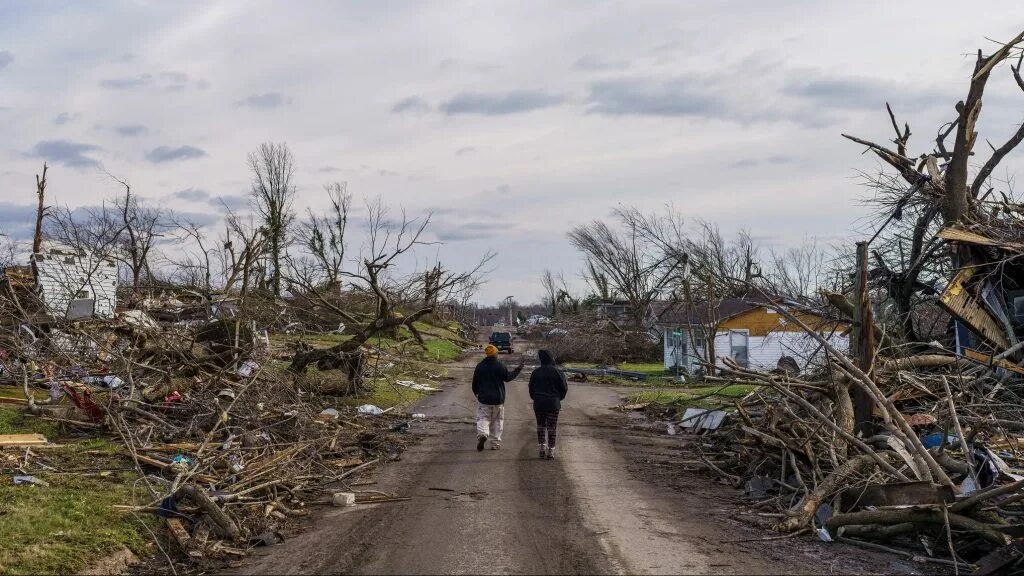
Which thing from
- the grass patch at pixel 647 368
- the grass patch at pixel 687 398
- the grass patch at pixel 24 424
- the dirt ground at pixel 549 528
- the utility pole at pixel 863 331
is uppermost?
the utility pole at pixel 863 331

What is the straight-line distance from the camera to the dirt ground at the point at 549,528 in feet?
22.7

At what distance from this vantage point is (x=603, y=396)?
2656 cm

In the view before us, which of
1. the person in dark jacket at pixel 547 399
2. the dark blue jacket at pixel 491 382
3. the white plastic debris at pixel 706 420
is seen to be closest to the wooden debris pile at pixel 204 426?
the dark blue jacket at pixel 491 382

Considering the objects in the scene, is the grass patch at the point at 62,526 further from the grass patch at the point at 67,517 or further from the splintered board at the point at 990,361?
the splintered board at the point at 990,361

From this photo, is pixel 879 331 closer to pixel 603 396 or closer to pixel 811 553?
pixel 811 553

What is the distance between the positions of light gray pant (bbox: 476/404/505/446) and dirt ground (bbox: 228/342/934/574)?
0.50 meters

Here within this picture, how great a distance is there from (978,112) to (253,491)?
1374 cm

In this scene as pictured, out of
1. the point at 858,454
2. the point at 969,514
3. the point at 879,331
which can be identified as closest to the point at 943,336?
the point at 879,331

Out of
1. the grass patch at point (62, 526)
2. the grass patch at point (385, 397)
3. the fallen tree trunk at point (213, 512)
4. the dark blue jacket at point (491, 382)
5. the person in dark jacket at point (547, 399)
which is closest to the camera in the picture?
the grass patch at point (62, 526)

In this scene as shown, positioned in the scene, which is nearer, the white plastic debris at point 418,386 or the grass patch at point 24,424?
the grass patch at point 24,424

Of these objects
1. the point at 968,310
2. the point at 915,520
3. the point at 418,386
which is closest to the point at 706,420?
the point at 968,310

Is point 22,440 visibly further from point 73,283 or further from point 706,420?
point 73,283

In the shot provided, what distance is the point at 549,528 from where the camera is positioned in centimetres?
813

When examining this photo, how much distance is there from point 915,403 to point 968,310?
2447 mm
